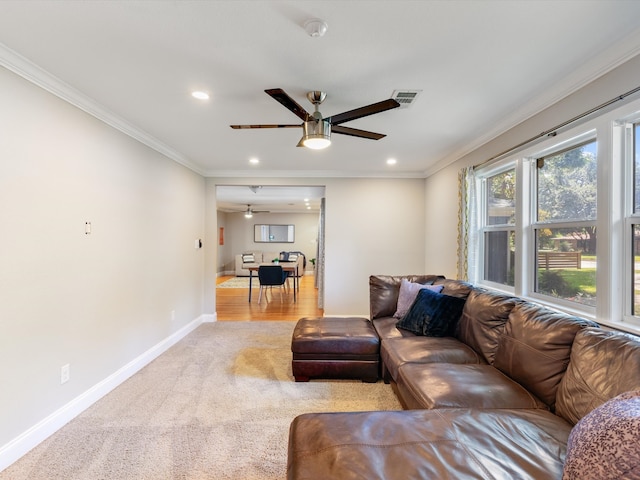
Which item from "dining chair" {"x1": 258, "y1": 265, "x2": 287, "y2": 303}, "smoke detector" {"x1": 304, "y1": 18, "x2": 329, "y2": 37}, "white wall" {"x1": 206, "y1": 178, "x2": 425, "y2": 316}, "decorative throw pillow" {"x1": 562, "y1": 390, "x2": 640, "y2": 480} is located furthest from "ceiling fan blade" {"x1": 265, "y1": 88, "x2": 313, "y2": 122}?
"dining chair" {"x1": 258, "y1": 265, "x2": 287, "y2": 303}

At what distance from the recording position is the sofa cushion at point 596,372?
127 centimetres

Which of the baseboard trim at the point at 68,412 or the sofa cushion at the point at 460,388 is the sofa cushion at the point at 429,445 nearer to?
the sofa cushion at the point at 460,388

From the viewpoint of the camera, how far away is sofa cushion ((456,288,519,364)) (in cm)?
218

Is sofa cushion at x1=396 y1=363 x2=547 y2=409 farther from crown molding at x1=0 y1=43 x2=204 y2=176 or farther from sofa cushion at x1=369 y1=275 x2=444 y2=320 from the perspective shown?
crown molding at x1=0 y1=43 x2=204 y2=176

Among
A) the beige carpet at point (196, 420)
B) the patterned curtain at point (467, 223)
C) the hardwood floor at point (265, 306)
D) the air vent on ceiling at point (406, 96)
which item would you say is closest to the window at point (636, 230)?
the air vent on ceiling at point (406, 96)

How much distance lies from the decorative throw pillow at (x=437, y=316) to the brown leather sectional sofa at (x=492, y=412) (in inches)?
18.4

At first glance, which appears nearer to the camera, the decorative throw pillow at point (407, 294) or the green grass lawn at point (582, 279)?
the green grass lawn at point (582, 279)

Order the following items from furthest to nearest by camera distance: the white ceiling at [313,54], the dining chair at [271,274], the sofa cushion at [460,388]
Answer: the dining chair at [271,274] < the sofa cushion at [460,388] < the white ceiling at [313,54]

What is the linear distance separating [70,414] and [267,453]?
1532mm

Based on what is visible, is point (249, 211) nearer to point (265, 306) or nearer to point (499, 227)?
point (265, 306)

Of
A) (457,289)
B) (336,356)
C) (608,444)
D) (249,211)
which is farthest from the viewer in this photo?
(249,211)

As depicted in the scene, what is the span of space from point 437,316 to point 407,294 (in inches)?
22.8

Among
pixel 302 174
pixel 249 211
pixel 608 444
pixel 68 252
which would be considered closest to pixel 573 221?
pixel 608 444

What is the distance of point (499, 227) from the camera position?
10.5 ft
